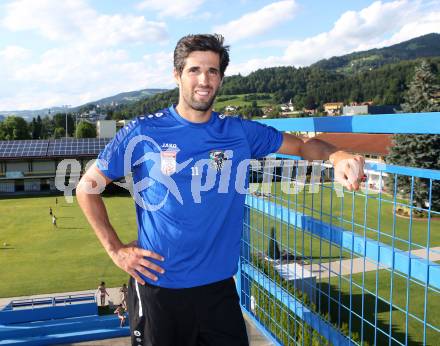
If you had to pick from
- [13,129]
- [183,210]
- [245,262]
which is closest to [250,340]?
[245,262]

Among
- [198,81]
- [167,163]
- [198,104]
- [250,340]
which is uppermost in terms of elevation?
[198,81]

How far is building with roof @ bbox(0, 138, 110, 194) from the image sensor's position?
134 feet

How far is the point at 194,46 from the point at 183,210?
0.78 metres

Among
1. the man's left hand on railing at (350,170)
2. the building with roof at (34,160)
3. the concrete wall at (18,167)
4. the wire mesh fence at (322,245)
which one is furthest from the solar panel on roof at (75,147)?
the man's left hand on railing at (350,170)

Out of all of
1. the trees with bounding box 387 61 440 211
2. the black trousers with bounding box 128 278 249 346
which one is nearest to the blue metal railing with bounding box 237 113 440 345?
the black trousers with bounding box 128 278 249 346

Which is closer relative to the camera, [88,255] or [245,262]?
[245,262]

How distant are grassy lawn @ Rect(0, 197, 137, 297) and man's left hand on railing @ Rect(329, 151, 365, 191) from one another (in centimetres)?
1425

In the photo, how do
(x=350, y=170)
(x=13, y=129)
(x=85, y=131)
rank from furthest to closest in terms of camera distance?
(x=85, y=131), (x=13, y=129), (x=350, y=170)

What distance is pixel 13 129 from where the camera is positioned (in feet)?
228

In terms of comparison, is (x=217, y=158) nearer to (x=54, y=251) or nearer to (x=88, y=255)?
(x=88, y=255)

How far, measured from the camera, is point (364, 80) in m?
125

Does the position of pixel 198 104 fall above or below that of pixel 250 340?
above

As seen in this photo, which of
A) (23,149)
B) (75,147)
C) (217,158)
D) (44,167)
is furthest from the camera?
(75,147)

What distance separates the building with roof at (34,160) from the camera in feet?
134
